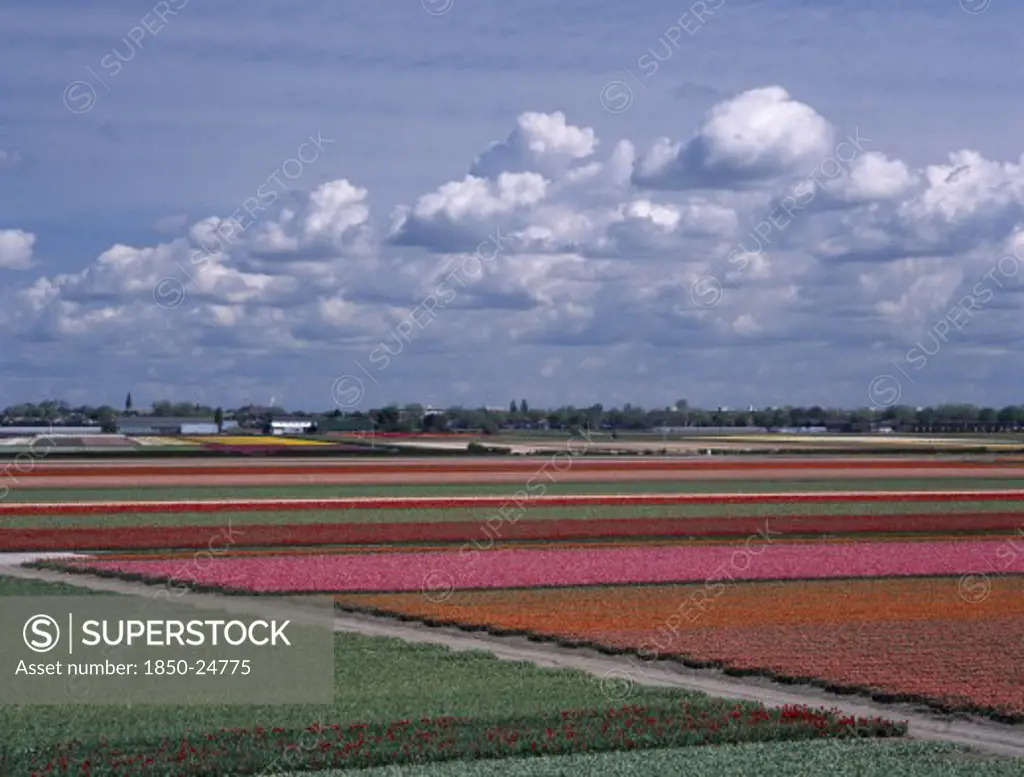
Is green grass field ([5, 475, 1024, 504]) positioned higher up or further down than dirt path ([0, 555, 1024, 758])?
higher up

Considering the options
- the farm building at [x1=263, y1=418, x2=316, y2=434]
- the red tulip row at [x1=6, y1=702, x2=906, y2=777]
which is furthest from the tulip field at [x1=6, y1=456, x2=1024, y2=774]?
the farm building at [x1=263, y1=418, x2=316, y2=434]

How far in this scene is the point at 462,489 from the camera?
201 feet

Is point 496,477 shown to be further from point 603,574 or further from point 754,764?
point 754,764

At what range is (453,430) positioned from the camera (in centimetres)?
16800

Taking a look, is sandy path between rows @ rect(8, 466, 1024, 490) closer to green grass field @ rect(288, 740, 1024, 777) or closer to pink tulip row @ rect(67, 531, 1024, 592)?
pink tulip row @ rect(67, 531, 1024, 592)

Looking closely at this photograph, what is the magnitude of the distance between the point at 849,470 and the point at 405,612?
5433 cm

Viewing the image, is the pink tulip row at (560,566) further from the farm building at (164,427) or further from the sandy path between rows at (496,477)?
the farm building at (164,427)

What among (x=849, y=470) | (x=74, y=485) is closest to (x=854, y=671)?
(x=74, y=485)

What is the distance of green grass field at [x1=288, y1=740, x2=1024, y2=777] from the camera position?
15578 millimetres

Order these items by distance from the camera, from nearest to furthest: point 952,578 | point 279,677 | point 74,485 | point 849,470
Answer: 1. point 279,677
2. point 952,578
3. point 74,485
4. point 849,470

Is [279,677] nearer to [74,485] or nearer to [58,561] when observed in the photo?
[58,561]

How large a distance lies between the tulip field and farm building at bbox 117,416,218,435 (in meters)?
110

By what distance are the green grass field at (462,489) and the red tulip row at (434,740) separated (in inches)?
1511

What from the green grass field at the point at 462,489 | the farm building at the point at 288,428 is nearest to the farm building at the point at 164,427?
the farm building at the point at 288,428
